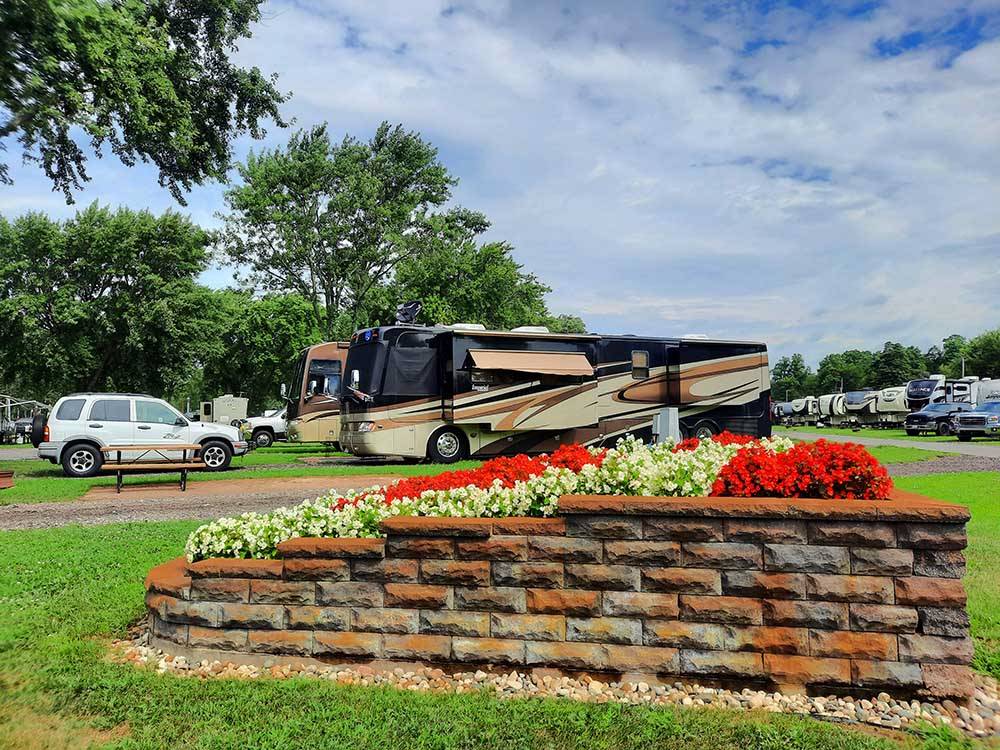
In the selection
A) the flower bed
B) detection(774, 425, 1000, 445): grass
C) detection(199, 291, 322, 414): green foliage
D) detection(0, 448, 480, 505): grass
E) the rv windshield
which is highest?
detection(199, 291, 322, 414): green foliage

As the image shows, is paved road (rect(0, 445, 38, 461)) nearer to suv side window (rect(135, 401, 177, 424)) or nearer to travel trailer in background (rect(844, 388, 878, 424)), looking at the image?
suv side window (rect(135, 401, 177, 424))

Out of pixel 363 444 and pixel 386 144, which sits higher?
pixel 386 144

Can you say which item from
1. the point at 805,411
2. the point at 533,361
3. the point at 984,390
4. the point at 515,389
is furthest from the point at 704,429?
the point at 805,411

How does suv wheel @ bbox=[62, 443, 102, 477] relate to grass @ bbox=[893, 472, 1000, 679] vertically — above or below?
above

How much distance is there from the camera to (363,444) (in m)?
18.6

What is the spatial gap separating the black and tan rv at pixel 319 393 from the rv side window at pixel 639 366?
32.6ft

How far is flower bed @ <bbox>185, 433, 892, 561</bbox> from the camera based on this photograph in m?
4.32

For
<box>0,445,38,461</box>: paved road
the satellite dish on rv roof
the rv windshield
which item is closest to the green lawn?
the rv windshield

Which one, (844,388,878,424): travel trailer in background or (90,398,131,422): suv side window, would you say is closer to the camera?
(90,398,131,422): suv side window

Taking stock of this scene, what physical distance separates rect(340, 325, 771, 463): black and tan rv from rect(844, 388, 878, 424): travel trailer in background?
37457mm

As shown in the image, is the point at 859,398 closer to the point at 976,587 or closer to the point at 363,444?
the point at 363,444

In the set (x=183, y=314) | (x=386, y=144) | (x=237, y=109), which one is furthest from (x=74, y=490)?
(x=386, y=144)

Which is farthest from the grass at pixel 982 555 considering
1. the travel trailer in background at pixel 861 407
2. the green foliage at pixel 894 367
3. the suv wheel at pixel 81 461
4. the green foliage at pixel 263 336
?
the green foliage at pixel 894 367

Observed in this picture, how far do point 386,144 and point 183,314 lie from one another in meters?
12.7
